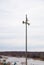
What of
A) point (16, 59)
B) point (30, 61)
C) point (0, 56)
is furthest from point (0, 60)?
point (30, 61)

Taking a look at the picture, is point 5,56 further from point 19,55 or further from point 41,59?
point 41,59

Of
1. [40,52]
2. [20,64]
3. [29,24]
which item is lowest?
[20,64]

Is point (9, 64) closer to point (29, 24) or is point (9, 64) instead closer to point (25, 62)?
point (25, 62)

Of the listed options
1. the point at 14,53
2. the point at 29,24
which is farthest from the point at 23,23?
the point at 14,53

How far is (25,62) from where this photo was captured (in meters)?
3.32

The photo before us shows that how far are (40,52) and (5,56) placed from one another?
608 millimetres

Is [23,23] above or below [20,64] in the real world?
above

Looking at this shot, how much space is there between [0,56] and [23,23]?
724mm

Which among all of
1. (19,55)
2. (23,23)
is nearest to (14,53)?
(19,55)

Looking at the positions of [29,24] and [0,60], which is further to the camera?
[0,60]

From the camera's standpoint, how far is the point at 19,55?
338 centimetres

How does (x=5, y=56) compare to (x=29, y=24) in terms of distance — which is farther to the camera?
(x=5, y=56)

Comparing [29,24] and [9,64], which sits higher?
[29,24]

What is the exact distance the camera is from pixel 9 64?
11.2 ft
